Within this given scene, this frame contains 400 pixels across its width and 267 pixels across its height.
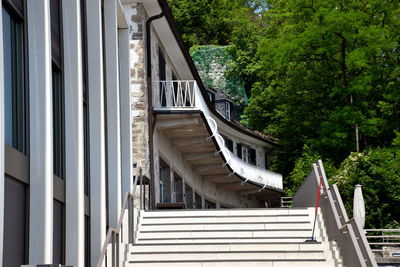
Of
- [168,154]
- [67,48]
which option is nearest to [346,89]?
[168,154]

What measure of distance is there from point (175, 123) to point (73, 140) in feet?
42.7

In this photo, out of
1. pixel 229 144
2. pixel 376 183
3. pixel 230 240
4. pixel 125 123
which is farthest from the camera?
pixel 229 144

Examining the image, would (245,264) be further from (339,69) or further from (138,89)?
(339,69)

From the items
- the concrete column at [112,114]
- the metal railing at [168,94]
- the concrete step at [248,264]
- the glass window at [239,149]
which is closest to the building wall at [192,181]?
the metal railing at [168,94]

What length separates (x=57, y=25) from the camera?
43.0ft

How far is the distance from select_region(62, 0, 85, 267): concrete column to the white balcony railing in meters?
10.9

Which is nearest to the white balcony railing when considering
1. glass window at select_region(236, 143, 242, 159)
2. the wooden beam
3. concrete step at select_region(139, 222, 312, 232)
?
the wooden beam

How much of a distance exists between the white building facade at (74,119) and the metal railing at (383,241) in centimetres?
607

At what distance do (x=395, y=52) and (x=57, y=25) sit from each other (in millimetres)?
29415

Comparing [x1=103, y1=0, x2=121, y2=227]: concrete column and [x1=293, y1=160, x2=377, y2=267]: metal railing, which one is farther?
[x1=103, y1=0, x2=121, y2=227]: concrete column

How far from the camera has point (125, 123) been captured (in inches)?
714

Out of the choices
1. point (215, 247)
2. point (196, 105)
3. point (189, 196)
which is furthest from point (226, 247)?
point (189, 196)

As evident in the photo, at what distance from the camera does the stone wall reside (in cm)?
2292

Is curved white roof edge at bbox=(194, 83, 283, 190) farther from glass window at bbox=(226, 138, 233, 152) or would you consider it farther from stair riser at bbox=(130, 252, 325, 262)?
stair riser at bbox=(130, 252, 325, 262)
